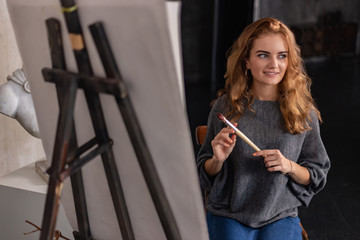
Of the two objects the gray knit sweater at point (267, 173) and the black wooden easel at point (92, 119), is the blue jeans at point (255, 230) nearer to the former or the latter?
the gray knit sweater at point (267, 173)

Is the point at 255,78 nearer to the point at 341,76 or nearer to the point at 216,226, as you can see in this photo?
the point at 216,226

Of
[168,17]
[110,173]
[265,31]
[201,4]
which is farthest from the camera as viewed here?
[201,4]

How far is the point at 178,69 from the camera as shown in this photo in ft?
2.57

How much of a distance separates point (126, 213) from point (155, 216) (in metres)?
0.07

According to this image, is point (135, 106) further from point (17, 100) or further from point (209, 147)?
point (17, 100)

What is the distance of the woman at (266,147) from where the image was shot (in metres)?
1.31

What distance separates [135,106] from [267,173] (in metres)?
0.62

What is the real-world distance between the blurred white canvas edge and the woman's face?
53cm

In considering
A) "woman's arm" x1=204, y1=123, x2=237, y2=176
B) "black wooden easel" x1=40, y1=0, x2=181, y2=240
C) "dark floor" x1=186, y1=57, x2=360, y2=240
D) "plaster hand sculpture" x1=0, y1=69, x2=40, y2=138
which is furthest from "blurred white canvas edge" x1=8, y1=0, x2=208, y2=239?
"dark floor" x1=186, y1=57, x2=360, y2=240

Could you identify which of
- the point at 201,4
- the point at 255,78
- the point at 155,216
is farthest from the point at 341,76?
the point at 155,216

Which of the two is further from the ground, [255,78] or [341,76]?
[255,78]

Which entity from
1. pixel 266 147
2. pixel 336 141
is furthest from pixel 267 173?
pixel 336 141

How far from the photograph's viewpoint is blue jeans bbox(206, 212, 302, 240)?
130 centimetres

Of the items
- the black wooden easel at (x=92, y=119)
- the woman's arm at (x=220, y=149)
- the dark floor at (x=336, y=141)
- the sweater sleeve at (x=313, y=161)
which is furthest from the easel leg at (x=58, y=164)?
the dark floor at (x=336, y=141)
